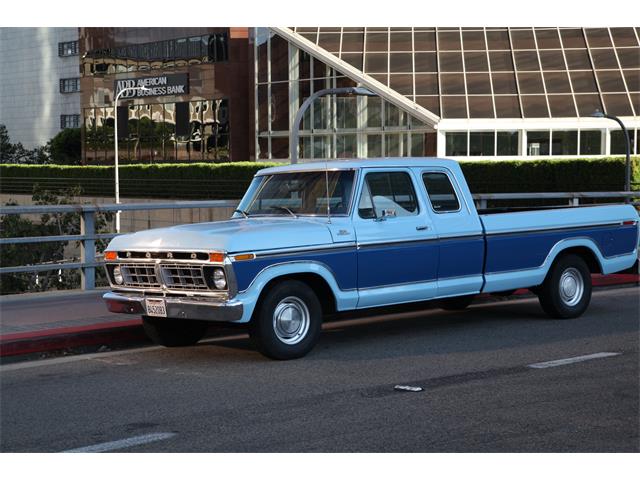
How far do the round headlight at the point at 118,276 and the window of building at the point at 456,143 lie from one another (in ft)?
128

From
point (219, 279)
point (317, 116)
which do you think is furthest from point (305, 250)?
point (317, 116)

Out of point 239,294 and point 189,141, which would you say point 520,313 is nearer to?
point 239,294

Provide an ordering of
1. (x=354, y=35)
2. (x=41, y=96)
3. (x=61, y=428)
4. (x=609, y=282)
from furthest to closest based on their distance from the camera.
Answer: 1. (x=41, y=96)
2. (x=354, y=35)
3. (x=609, y=282)
4. (x=61, y=428)

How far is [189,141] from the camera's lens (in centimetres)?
6650

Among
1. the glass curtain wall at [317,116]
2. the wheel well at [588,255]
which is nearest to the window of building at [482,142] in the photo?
the glass curtain wall at [317,116]

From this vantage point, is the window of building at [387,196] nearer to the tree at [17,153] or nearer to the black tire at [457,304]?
the black tire at [457,304]

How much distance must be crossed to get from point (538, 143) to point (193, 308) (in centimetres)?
4075

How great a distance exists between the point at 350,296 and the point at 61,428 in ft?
12.7

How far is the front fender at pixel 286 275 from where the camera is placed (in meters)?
9.66

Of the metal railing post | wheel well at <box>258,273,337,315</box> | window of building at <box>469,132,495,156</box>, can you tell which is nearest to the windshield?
wheel well at <box>258,273,337,315</box>

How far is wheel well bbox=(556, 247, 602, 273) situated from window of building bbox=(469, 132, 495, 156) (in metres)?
35.8

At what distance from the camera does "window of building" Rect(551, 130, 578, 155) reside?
4838 centimetres

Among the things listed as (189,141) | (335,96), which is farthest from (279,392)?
(189,141)

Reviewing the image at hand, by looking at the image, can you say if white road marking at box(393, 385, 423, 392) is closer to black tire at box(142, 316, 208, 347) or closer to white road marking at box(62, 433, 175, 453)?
white road marking at box(62, 433, 175, 453)
